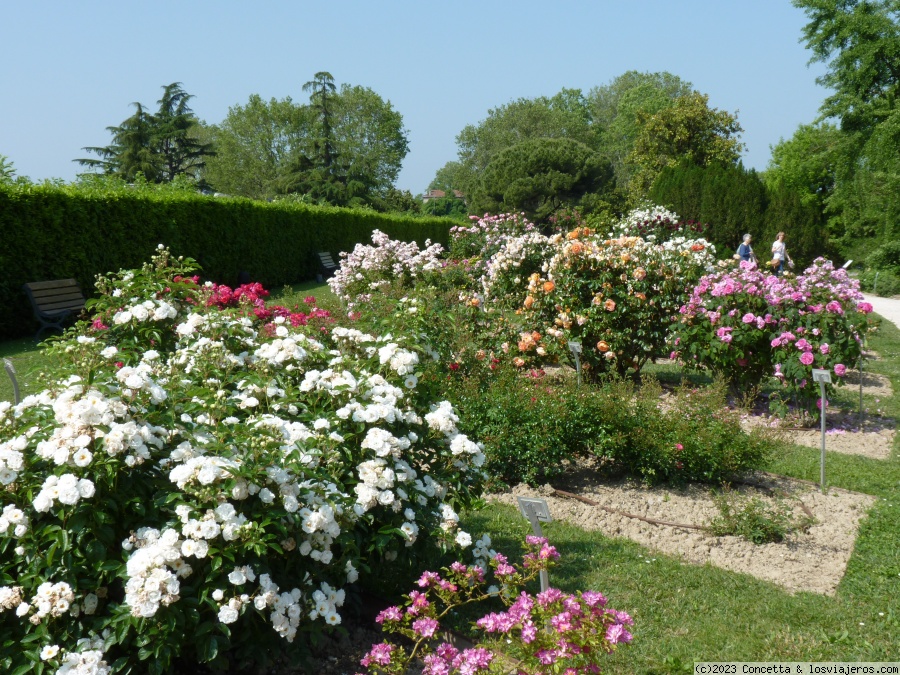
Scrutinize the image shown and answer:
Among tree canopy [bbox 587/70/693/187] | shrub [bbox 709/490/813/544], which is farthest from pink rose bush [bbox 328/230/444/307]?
tree canopy [bbox 587/70/693/187]

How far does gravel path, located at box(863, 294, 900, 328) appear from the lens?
1439 centimetres

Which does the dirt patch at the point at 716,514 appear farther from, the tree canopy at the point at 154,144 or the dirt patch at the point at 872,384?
the tree canopy at the point at 154,144

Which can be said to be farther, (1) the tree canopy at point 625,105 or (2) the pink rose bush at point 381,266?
(1) the tree canopy at point 625,105

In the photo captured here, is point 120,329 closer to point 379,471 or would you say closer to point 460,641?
point 379,471

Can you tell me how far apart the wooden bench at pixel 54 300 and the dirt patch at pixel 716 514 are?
25.1 ft

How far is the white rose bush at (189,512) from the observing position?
2205mm

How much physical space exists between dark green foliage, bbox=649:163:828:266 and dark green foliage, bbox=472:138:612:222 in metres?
13.9

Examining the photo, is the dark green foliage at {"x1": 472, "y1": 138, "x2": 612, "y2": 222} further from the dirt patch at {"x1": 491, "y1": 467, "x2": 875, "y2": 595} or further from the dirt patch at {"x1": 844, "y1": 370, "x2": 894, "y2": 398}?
the dirt patch at {"x1": 491, "y1": 467, "x2": 875, "y2": 595}

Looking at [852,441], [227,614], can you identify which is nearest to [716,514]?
[852,441]

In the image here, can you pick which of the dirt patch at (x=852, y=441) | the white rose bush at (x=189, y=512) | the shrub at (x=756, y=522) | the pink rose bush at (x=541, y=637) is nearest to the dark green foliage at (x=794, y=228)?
the dirt patch at (x=852, y=441)

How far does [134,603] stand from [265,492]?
48cm

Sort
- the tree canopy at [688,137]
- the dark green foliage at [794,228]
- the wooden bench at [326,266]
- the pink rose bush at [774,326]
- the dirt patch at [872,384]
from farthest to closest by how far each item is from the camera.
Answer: the tree canopy at [688,137]
the dark green foliage at [794,228]
the wooden bench at [326,266]
the dirt patch at [872,384]
the pink rose bush at [774,326]

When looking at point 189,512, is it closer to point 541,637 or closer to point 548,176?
point 541,637

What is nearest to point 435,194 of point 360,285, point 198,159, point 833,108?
point 198,159
